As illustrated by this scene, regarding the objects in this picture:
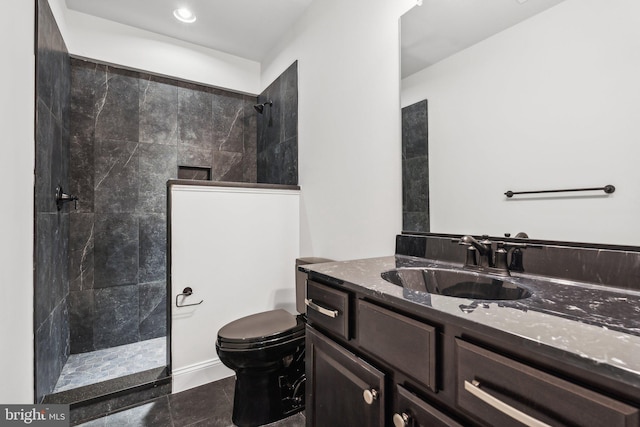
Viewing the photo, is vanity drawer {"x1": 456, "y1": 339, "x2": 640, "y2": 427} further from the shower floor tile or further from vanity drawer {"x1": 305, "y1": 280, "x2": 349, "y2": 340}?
the shower floor tile

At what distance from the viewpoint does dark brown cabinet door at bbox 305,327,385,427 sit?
0.78m

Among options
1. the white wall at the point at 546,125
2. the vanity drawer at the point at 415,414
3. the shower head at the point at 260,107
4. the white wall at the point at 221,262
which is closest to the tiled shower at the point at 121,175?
the shower head at the point at 260,107

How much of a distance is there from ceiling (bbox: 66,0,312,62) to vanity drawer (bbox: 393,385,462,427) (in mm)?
2598

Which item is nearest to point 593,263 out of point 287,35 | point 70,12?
point 287,35

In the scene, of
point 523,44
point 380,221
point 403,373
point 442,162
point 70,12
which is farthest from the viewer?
point 70,12

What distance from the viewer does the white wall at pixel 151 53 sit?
2.34 m

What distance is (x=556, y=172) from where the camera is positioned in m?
0.92

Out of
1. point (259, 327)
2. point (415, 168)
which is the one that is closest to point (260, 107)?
point (415, 168)

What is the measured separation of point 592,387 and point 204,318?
6.67 feet

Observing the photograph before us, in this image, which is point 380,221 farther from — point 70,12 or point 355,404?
point 70,12

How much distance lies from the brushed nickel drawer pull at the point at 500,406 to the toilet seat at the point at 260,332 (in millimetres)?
1176

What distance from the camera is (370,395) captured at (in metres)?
0.77
